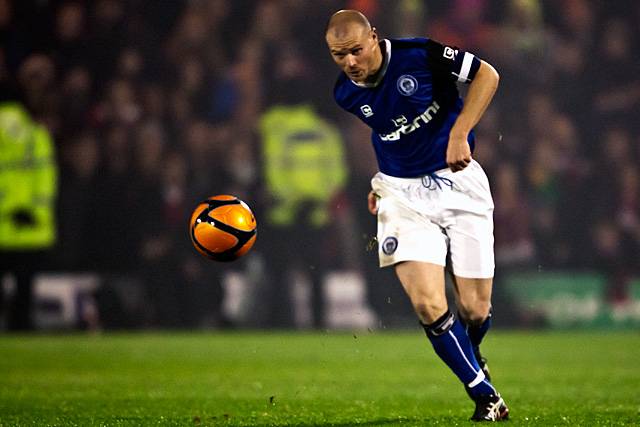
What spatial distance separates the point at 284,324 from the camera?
1602cm

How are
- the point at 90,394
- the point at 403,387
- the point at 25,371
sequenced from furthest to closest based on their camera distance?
the point at 25,371, the point at 403,387, the point at 90,394

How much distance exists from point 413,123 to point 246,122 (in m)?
10.4

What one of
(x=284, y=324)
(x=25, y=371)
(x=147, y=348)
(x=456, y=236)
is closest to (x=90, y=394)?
(x=25, y=371)

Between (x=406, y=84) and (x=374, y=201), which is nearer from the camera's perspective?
(x=406, y=84)

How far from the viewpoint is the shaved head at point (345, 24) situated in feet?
18.9

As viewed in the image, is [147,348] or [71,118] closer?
[147,348]

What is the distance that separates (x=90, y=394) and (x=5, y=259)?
26.6 ft

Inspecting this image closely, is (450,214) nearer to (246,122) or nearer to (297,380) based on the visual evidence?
(297,380)

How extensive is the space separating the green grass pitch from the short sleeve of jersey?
188 cm

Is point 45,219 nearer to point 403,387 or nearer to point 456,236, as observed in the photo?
point 403,387

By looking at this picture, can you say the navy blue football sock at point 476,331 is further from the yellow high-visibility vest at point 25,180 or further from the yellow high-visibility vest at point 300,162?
the yellow high-visibility vest at point 25,180

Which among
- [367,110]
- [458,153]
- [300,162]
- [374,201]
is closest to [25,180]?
[300,162]

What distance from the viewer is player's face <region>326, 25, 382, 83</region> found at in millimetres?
5766

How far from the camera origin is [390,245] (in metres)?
6.11
